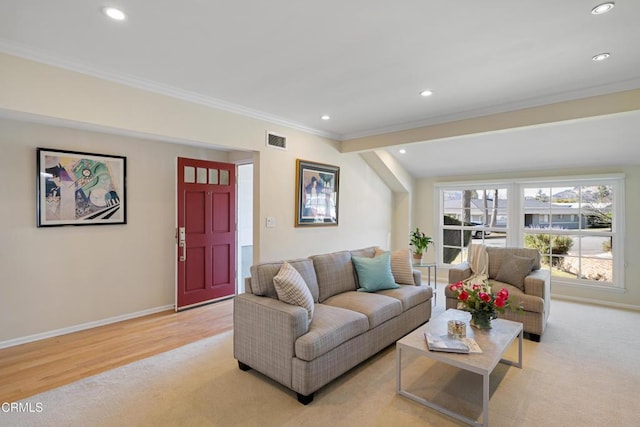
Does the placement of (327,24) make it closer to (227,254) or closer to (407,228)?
(227,254)

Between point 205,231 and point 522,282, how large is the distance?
4.00 m

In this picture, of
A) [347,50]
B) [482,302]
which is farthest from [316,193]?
[482,302]

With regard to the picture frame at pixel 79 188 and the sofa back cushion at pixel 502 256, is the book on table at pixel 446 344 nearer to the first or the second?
the sofa back cushion at pixel 502 256

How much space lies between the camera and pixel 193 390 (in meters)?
2.43

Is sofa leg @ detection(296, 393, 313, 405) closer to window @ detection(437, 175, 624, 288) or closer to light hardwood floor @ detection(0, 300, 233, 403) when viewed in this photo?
light hardwood floor @ detection(0, 300, 233, 403)

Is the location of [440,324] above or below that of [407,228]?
below

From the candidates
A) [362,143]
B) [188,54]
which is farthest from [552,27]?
[362,143]

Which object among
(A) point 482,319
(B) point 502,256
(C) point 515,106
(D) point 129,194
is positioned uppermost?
(C) point 515,106

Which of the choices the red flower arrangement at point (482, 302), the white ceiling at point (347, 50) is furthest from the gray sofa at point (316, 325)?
the white ceiling at point (347, 50)

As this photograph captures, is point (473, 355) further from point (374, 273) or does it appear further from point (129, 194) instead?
point (129, 194)

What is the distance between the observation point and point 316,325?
2.49 meters

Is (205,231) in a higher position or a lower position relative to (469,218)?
lower

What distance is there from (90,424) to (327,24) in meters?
2.93

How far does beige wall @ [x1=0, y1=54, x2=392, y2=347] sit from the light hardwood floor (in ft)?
0.86
